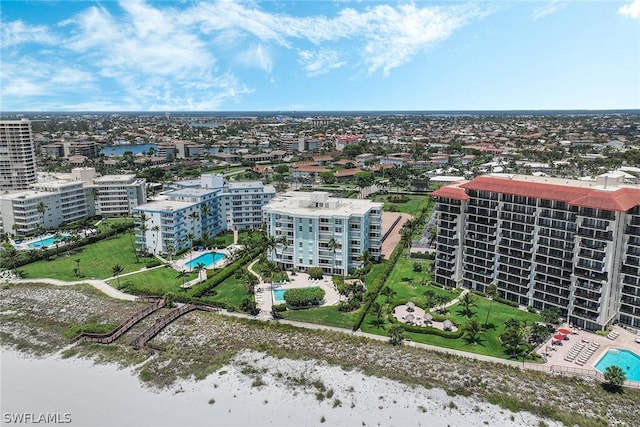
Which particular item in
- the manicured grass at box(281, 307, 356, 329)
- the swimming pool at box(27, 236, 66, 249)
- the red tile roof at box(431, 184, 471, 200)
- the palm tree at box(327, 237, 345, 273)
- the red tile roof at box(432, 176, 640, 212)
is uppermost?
the red tile roof at box(432, 176, 640, 212)

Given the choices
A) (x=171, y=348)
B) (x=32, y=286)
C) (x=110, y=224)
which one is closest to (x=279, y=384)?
(x=171, y=348)

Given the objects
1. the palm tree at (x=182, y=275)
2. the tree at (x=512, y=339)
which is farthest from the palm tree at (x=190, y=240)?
the tree at (x=512, y=339)

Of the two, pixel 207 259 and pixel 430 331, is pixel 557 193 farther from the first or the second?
pixel 207 259

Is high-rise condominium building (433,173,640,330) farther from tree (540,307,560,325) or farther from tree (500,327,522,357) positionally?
tree (500,327,522,357)

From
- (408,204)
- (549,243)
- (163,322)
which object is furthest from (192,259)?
(408,204)

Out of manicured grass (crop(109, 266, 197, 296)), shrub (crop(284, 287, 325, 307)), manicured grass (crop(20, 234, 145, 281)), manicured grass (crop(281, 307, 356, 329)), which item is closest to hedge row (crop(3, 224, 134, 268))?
manicured grass (crop(20, 234, 145, 281))

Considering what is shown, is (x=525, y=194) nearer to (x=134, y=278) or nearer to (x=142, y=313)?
(x=142, y=313)

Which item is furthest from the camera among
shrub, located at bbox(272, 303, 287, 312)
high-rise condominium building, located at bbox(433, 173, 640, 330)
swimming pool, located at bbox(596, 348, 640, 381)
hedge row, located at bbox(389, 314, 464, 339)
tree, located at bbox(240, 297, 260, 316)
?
tree, located at bbox(240, 297, 260, 316)

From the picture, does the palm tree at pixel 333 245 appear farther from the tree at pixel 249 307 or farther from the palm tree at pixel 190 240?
the palm tree at pixel 190 240
